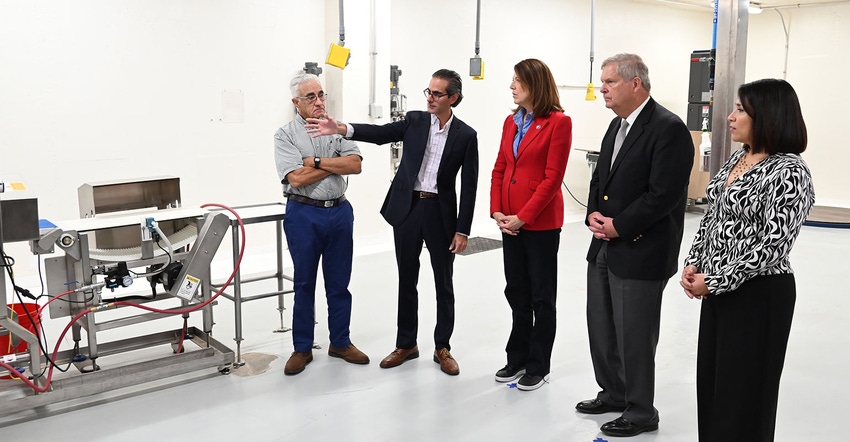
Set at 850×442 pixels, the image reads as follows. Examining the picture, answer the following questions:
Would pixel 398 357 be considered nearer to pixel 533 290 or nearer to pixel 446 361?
pixel 446 361

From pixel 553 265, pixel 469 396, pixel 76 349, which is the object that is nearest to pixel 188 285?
pixel 76 349

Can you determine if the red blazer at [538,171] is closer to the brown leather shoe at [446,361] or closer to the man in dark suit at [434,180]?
the man in dark suit at [434,180]

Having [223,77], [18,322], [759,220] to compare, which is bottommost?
[18,322]

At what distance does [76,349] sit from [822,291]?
5.04 metres

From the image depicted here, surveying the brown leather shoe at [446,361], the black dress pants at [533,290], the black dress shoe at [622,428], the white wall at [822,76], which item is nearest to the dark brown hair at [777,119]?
the black dress pants at [533,290]

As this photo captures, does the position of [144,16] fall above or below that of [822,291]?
above

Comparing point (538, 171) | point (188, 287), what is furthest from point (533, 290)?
point (188, 287)

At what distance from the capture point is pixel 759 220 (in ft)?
7.39

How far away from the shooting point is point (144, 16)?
18.4ft

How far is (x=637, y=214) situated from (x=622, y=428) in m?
0.92

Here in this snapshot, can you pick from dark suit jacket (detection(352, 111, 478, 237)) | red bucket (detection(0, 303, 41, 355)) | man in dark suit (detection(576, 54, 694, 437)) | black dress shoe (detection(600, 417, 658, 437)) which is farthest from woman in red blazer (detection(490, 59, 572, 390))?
red bucket (detection(0, 303, 41, 355))

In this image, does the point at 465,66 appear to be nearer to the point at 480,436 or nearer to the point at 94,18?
the point at 94,18

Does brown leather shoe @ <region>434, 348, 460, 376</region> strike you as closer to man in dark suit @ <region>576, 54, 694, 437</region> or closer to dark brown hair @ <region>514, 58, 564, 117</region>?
man in dark suit @ <region>576, 54, 694, 437</region>

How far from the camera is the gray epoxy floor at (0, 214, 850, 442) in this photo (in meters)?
3.09
